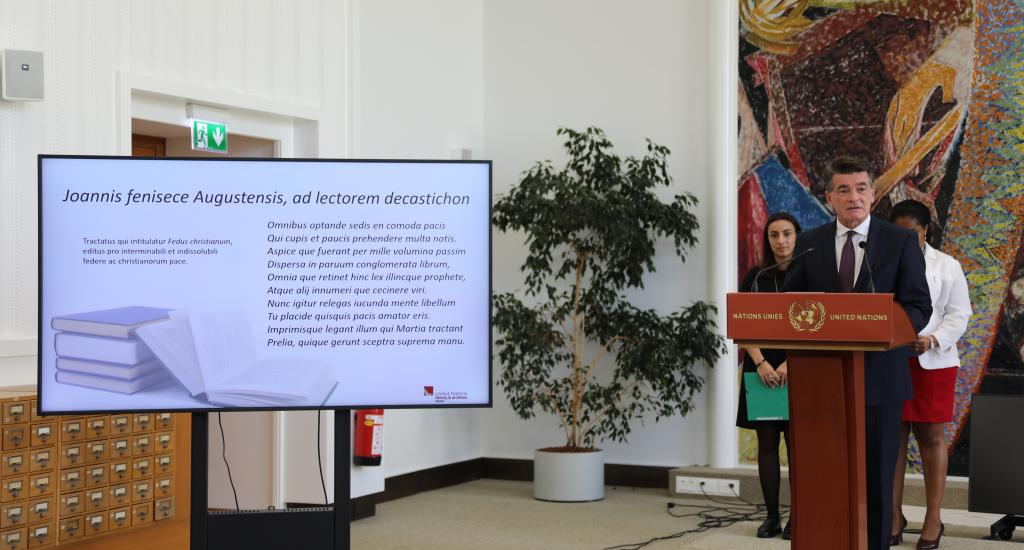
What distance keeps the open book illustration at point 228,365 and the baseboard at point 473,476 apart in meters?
3.11

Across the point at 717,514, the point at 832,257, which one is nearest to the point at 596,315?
the point at 717,514

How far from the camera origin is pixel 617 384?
7.10m

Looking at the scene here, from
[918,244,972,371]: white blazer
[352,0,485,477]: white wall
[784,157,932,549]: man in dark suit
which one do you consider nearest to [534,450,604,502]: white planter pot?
[352,0,485,477]: white wall

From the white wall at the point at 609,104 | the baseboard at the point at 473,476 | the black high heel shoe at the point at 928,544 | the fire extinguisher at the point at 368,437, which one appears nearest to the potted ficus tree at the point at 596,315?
the white wall at the point at 609,104

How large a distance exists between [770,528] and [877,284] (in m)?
2.25

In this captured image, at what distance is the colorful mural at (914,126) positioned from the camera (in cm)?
655

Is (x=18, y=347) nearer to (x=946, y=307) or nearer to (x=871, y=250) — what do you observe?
(x=871, y=250)

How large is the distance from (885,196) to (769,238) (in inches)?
61.5

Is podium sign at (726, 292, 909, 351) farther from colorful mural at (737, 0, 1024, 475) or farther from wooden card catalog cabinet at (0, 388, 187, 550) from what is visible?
colorful mural at (737, 0, 1024, 475)

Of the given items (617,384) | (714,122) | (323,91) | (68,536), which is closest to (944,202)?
(714,122)

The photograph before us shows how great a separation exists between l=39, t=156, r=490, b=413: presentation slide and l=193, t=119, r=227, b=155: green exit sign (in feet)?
7.02

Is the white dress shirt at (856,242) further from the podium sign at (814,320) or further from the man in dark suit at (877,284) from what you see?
the podium sign at (814,320)

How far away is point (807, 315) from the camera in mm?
3352

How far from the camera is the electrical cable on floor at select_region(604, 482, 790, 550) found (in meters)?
5.93
